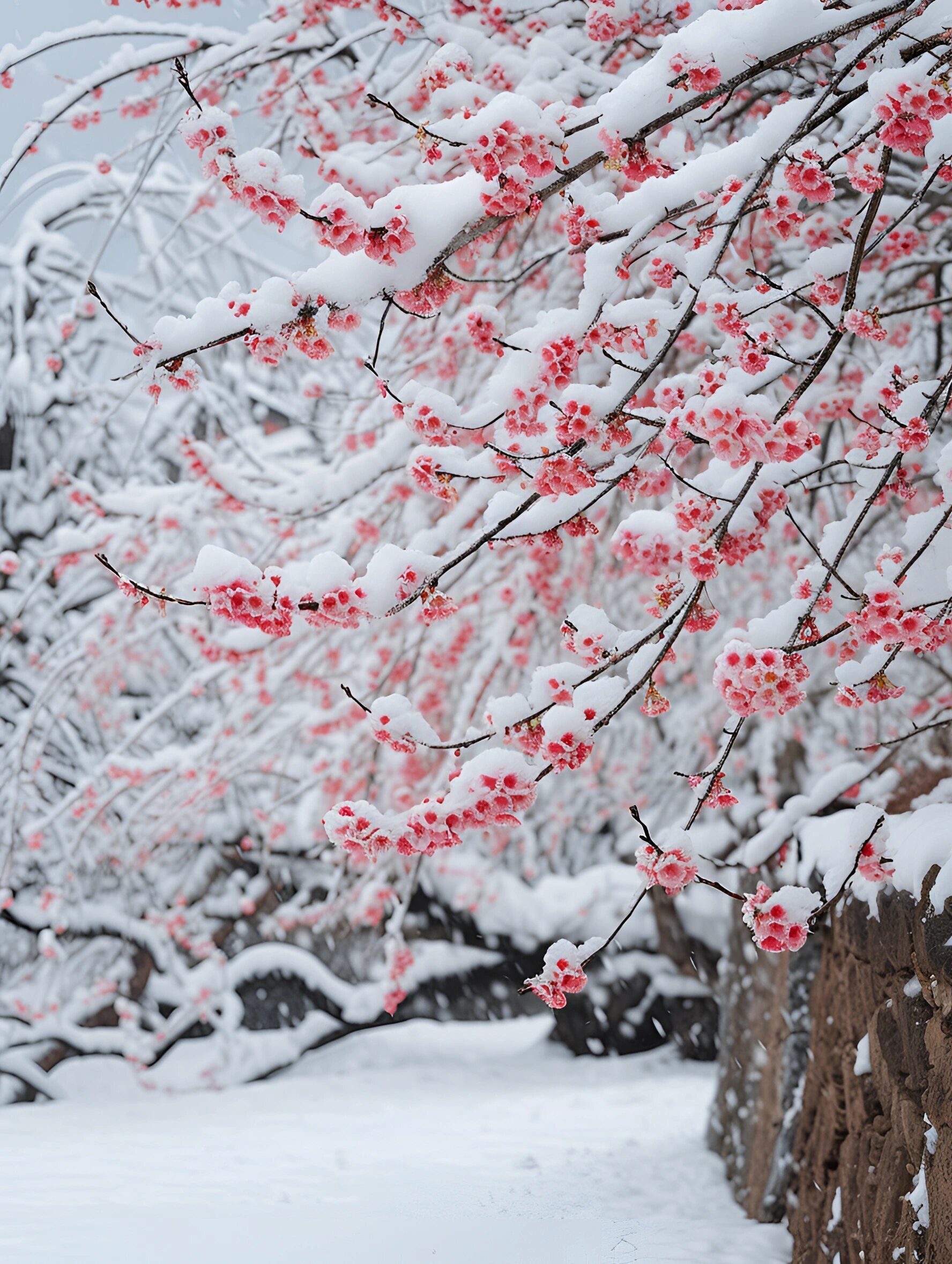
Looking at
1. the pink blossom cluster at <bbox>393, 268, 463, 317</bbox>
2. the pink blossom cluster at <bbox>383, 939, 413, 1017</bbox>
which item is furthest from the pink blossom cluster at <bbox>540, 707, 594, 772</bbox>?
the pink blossom cluster at <bbox>383, 939, 413, 1017</bbox>

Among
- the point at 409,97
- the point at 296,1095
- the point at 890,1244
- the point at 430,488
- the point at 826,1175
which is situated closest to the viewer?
the point at 430,488

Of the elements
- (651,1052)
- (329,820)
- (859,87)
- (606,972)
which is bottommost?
(651,1052)

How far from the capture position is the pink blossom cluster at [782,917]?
1747mm

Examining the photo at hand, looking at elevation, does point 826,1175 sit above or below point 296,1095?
above

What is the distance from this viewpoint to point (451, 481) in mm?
2145

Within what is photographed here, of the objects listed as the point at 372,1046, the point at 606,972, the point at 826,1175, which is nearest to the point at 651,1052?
the point at 606,972

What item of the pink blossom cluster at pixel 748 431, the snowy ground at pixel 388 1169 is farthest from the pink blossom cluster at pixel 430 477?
the snowy ground at pixel 388 1169

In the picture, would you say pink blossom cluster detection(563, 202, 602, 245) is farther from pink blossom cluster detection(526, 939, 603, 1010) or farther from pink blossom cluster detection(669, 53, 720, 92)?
pink blossom cluster detection(526, 939, 603, 1010)

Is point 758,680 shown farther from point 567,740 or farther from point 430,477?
point 430,477

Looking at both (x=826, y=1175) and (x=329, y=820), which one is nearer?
(x=329, y=820)

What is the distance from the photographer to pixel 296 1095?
244 inches

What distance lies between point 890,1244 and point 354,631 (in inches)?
110

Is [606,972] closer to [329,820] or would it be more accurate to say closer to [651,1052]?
[651,1052]

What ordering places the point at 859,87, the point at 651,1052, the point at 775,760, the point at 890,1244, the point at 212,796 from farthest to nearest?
the point at 651,1052
the point at 775,760
the point at 212,796
the point at 890,1244
the point at 859,87
